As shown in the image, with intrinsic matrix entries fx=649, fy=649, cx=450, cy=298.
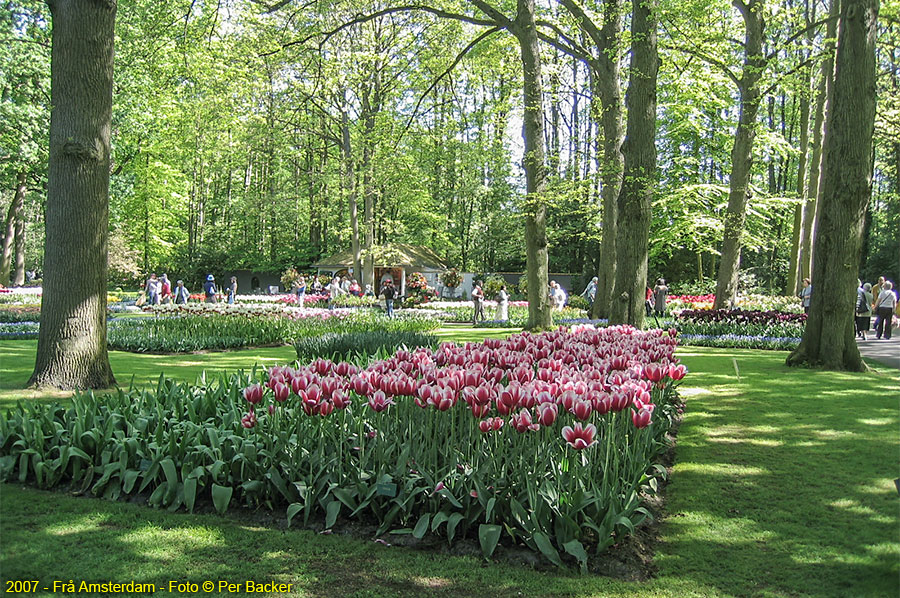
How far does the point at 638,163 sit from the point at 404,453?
24.8ft

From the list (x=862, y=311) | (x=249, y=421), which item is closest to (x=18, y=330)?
(x=249, y=421)

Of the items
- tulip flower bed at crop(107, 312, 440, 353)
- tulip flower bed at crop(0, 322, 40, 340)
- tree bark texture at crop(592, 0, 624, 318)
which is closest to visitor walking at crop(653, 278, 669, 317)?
tree bark texture at crop(592, 0, 624, 318)

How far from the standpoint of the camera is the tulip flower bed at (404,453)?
3342mm

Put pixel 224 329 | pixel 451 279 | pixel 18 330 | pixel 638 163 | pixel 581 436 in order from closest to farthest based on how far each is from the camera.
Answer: pixel 581 436 < pixel 638 163 < pixel 224 329 < pixel 18 330 < pixel 451 279

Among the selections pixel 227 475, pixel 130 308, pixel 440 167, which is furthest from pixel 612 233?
pixel 440 167

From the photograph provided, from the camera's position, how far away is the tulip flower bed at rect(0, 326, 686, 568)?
3.34 m

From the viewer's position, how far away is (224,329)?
43.7ft

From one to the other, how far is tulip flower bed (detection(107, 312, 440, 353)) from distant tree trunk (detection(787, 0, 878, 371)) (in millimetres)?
6528

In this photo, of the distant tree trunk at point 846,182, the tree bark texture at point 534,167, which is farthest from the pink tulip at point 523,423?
A: the tree bark texture at point 534,167

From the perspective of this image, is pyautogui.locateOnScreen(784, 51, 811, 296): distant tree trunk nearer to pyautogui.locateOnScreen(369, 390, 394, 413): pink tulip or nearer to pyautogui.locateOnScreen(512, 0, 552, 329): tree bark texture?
pyautogui.locateOnScreen(512, 0, 552, 329): tree bark texture

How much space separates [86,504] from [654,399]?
3.91 metres

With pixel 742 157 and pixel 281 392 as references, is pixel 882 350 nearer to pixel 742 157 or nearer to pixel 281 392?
pixel 742 157

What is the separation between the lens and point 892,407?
6387mm

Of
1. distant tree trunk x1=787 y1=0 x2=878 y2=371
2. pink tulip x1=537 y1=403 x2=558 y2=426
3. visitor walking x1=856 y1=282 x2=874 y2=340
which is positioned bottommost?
pink tulip x1=537 y1=403 x2=558 y2=426
